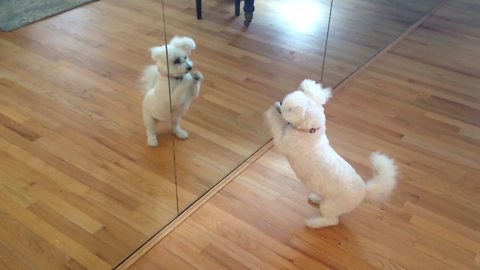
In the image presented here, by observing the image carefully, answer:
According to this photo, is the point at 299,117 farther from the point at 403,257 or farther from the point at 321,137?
the point at 403,257

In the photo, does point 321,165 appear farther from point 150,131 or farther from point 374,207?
point 150,131

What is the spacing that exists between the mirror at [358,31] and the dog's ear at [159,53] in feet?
3.58

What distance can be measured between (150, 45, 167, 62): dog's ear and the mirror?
3.58 ft

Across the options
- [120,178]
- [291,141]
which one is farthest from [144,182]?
[291,141]

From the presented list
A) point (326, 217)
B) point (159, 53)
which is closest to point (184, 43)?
point (159, 53)

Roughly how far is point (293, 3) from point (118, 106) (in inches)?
42.3

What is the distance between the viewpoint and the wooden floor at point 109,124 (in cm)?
149

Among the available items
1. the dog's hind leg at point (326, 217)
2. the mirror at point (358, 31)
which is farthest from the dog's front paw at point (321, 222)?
the mirror at point (358, 31)

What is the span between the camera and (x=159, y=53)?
5.11 feet

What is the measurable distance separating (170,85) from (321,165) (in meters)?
0.57

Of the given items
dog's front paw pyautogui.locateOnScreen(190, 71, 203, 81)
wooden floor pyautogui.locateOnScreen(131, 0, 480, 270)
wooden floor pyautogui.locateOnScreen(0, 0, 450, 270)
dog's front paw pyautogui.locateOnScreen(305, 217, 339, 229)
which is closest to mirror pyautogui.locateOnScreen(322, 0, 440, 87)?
wooden floor pyautogui.locateOnScreen(131, 0, 480, 270)

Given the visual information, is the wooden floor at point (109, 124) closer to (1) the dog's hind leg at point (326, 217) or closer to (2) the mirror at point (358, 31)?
(2) the mirror at point (358, 31)

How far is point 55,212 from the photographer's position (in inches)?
60.1

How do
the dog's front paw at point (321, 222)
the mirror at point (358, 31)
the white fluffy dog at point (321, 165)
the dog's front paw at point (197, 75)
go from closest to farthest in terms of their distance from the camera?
the white fluffy dog at point (321, 165), the dog's front paw at point (321, 222), the dog's front paw at point (197, 75), the mirror at point (358, 31)
